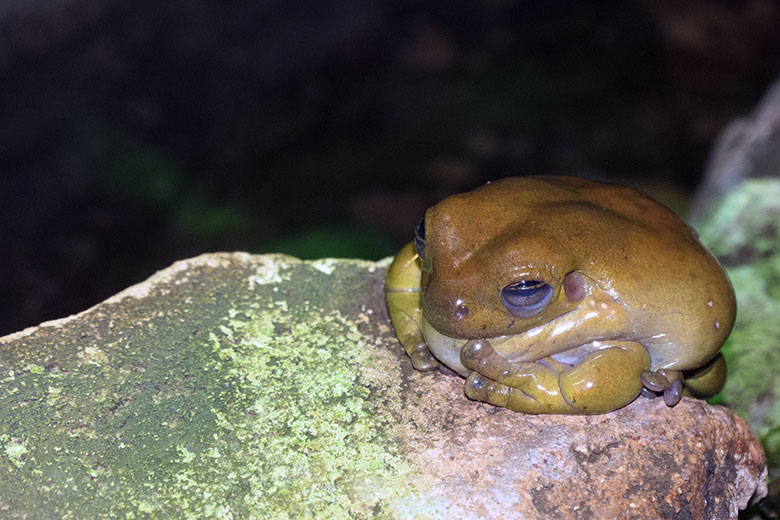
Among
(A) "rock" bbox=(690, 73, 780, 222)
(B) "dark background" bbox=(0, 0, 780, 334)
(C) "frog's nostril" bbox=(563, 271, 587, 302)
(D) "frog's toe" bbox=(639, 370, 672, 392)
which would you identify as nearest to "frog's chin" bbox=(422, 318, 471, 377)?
(C) "frog's nostril" bbox=(563, 271, 587, 302)

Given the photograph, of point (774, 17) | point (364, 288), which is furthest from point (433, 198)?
point (774, 17)

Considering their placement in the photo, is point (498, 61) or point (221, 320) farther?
point (498, 61)

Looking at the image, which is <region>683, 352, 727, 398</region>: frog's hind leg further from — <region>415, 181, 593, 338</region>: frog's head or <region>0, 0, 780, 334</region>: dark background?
<region>0, 0, 780, 334</region>: dark background

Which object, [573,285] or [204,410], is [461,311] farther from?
[204,410]

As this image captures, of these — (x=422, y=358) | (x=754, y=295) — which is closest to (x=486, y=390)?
(x=422, y=358)

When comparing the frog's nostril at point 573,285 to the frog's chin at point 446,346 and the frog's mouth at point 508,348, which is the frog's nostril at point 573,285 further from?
the frog's chin at point 446,346

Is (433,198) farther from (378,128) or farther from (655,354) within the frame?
(655,354)
